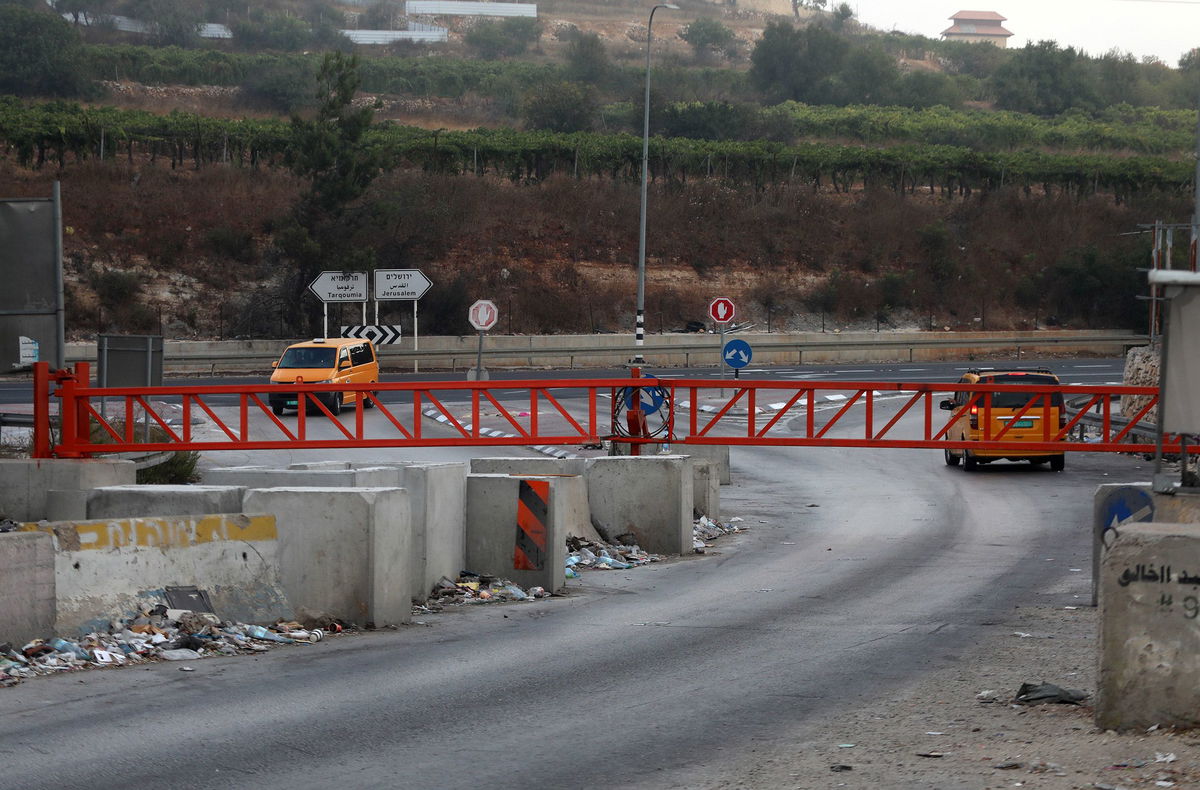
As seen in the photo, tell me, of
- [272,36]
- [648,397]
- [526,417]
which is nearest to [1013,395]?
[648,397]

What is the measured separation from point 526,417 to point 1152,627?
26759mm

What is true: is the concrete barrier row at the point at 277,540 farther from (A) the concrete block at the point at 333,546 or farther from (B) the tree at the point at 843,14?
(B) the tree at the point at 843,14

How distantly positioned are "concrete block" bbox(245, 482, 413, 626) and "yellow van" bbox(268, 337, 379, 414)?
22.0m

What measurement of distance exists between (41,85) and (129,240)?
102 feet

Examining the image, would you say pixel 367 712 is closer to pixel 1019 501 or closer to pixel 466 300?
pixel 1019 501

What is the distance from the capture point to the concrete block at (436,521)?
40.3 feet

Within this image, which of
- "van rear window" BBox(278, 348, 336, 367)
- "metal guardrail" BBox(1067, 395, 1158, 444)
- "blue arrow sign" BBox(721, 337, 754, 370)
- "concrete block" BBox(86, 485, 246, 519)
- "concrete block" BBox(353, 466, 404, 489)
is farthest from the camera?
"van rear window" BBox(278, 348, 336, 367)

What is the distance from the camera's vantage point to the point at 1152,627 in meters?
6.84

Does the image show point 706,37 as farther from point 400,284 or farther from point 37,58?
point 400,284

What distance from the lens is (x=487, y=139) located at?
6788cm

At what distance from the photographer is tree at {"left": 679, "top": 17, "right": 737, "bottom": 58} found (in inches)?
5172

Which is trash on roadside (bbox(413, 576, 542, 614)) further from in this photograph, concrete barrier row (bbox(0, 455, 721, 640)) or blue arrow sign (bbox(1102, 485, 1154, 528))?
blue arrow sign (bbox(1102, 485, 1154, 528))

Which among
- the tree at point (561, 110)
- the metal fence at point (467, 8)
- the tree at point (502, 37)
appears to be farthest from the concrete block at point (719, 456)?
the metal fence at point (467, 8)

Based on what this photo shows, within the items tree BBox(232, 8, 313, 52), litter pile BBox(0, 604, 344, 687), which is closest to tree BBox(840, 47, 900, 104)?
tree BBox(232, 8, 313, 52)
